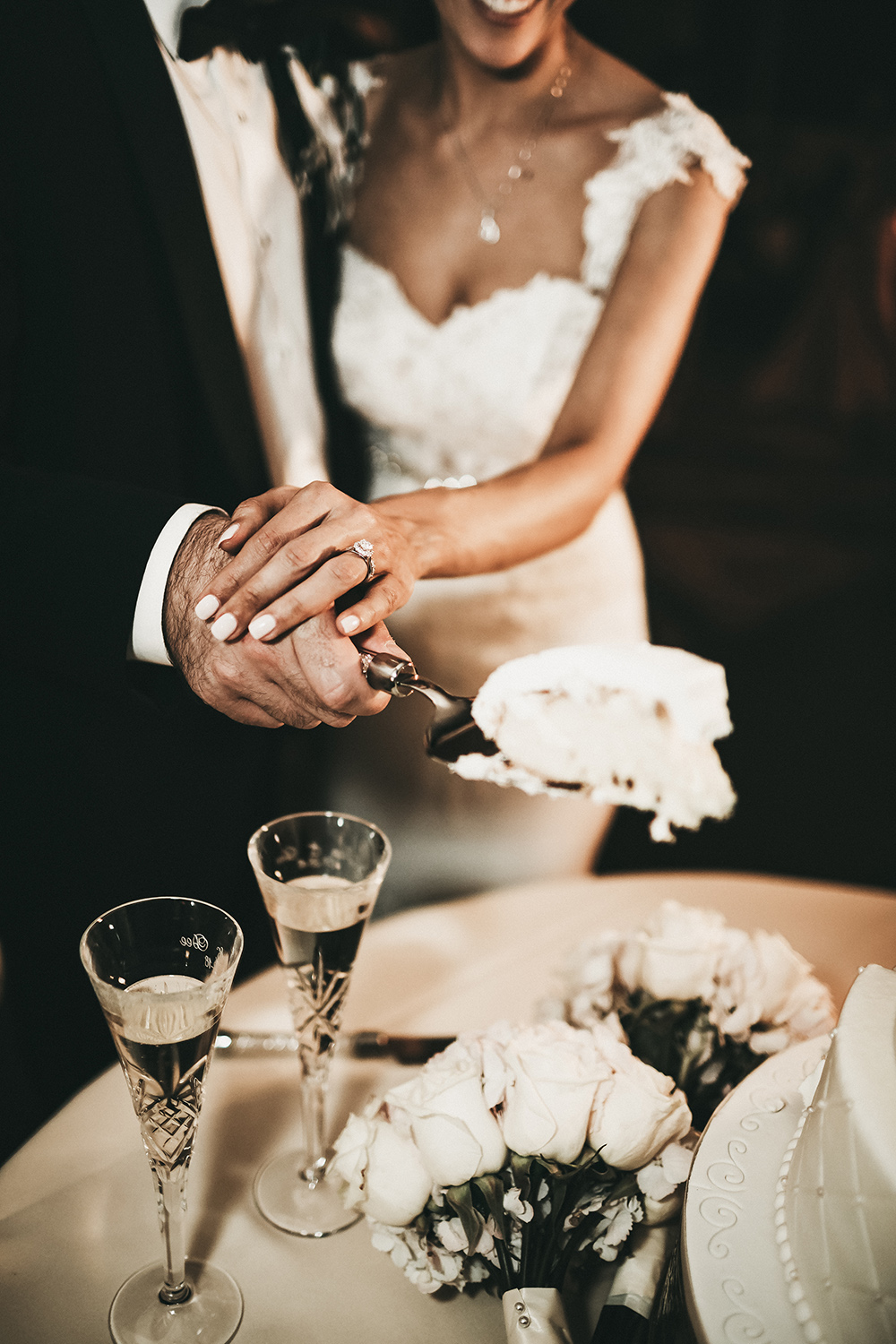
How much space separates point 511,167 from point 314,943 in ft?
3.65

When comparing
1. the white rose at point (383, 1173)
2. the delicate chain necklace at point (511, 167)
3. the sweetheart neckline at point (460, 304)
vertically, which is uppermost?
the delicate chain necklace at point (511, 167)

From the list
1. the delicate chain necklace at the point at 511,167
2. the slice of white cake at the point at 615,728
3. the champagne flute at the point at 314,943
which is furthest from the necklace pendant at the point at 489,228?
the champagne flute at the point at 314,943

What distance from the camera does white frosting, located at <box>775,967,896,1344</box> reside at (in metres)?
0.49

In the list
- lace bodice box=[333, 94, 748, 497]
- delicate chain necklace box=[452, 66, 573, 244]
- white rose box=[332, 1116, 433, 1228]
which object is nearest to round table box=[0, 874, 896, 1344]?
white rose box=[332, 1116, 433, 1228]

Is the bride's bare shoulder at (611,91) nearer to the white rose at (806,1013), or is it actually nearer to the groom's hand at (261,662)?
the groom's hand at (261,662)

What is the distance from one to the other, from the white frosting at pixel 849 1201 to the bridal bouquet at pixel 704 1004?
0.86ft

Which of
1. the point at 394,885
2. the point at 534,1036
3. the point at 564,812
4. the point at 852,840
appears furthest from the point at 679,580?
→ the point at 534,1036

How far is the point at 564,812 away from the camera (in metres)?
1.68

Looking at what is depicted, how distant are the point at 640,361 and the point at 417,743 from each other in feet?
2.33

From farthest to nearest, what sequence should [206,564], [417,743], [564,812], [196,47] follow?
[564,812] → [417,743] → [196,47] → [206,564]

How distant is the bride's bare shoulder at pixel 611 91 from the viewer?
1287 mm

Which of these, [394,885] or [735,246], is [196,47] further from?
[394,885]

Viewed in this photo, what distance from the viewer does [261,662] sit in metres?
0.89

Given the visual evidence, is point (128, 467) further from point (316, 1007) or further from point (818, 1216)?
point (818, 1216)
